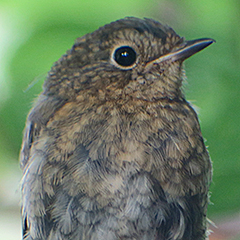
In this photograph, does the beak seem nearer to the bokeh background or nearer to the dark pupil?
the dark pupil

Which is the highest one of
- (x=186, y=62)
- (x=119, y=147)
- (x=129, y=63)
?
(x=186, y=62)

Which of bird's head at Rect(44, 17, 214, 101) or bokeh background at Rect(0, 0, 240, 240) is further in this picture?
bokeh background at Rect(0, 0, 240, 240)

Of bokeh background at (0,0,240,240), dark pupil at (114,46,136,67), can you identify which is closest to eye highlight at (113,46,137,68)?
dark pupil at (114,46,136,67)

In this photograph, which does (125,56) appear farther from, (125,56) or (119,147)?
(119,147)

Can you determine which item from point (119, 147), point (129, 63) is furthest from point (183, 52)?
point (119, 147)

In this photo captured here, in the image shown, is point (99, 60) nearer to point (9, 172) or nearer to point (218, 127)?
point (218, 127)

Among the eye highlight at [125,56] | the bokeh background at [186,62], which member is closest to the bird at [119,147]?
the eye highlight at [125,56]
